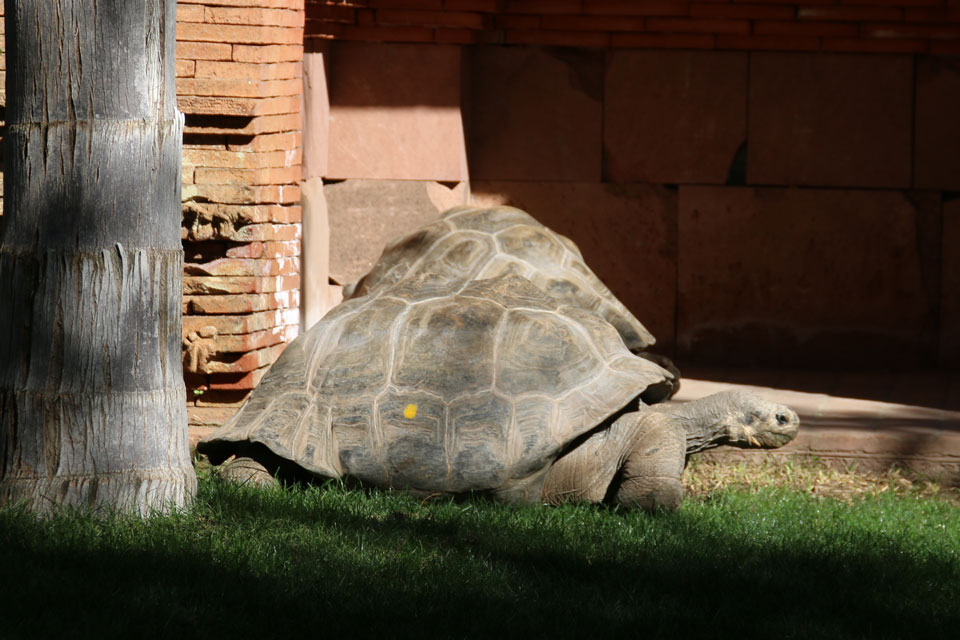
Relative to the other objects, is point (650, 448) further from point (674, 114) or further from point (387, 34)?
point (387, 34)

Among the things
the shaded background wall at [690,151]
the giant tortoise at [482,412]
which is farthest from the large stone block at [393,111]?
the giant tortoise at [482,412]

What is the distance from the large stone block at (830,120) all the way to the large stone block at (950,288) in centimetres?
38

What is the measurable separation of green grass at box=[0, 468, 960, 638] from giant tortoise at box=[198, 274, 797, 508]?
17 centimetres

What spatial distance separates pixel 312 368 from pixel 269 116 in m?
2.10

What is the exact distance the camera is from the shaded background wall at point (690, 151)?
326 inches

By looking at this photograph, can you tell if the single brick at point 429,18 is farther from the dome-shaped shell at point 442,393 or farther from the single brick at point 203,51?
the dome-shaped shell at point 442,393

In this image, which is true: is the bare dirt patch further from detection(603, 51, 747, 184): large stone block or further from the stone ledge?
detection(603, 51, 747, 184): large stone block

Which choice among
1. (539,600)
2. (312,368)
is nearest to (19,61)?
(312,368)

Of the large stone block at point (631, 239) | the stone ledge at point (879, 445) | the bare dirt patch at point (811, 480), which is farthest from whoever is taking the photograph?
the large stone block at point (631, 239)

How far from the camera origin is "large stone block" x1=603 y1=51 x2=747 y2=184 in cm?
852

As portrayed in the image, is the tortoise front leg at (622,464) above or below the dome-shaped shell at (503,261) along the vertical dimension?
below

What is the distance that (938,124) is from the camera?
8.31 meters

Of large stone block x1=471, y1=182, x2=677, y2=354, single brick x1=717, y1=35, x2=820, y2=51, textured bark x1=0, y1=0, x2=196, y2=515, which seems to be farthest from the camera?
large stone block x1=471, y1=182, x2=677, y2=354

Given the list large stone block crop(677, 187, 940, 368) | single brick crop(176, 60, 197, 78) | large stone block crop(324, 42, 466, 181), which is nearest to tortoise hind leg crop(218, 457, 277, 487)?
single brick crop(176, 60, 197, 78)
